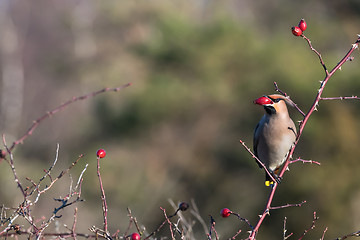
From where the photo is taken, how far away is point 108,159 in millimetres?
15961

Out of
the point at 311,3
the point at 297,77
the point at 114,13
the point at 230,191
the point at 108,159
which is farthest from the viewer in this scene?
the point at 114,13

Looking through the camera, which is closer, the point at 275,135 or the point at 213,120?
the point at 275,135

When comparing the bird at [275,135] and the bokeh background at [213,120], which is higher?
the bokeh background at [213,120]

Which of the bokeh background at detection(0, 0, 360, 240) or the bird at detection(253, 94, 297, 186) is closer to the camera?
the bird at detection(253, 94, 297, 186)

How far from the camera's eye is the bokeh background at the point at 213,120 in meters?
12.3

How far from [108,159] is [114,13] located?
222 inches

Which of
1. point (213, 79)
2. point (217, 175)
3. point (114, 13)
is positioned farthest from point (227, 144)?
point (114, 13)

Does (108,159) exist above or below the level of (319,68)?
above

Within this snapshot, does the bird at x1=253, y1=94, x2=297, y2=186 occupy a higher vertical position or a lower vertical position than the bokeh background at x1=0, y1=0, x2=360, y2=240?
lower

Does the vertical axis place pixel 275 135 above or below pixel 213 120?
below

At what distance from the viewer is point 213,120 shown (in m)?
15.2

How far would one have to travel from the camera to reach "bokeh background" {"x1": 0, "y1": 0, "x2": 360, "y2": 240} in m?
12.3

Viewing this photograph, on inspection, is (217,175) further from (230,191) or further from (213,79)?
(213,79)

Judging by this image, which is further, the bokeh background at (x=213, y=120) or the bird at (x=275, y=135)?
the bokeh background at (x=213, y=120)
